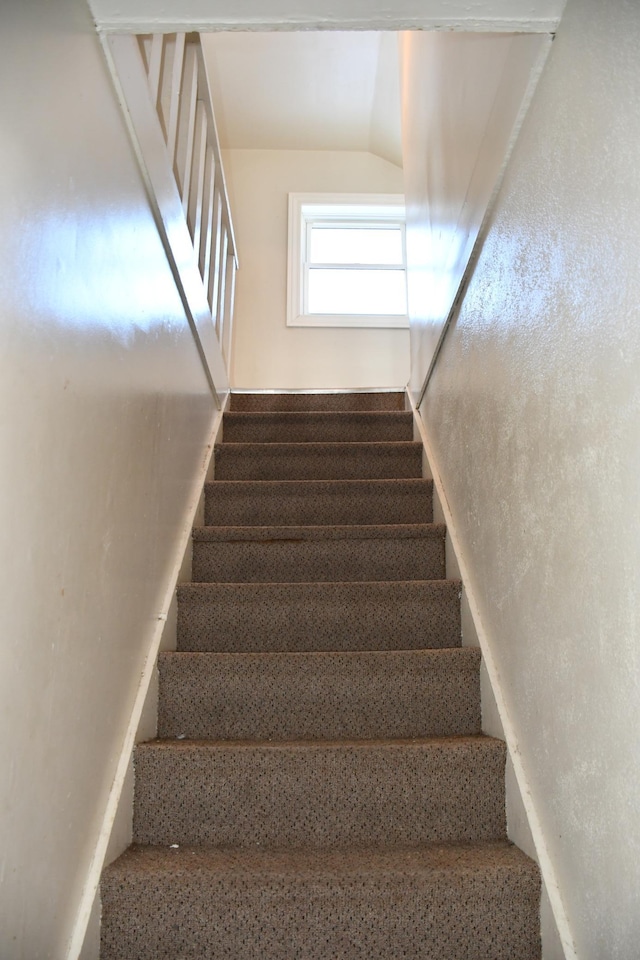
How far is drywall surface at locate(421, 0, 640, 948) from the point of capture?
955mm

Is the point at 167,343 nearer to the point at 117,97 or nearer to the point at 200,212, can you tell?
the point at 117,97

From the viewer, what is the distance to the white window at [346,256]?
4988 millimetres

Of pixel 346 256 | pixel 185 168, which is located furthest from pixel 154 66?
pixel 346 256

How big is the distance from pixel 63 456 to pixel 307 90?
14.4 ft

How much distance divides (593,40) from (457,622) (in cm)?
142

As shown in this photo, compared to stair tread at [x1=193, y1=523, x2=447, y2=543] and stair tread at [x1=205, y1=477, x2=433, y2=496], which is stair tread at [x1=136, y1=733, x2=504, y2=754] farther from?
stair tread at [x1=205, y1=477, x2=433, y2=496]

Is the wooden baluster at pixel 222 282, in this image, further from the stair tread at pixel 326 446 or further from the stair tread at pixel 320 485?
the stair tread at pixel 320 485

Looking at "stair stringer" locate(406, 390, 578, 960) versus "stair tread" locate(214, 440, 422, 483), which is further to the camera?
"stair tread" locate(214, 440, 422, 483)

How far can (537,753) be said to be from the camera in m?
1.36

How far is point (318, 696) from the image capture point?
1752 mm

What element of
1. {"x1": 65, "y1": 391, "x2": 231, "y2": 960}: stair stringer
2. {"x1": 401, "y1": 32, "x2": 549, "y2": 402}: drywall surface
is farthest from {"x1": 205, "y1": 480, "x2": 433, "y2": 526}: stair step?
{"x1": 401, "y1": 32, "x2": 549, "y2": 402}: drywall surface

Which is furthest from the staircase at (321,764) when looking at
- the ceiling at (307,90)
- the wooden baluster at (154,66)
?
the ceiling at (307,90)

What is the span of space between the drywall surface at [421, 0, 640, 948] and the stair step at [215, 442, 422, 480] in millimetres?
1217

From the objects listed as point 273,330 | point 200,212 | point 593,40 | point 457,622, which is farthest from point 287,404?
point 593,40
